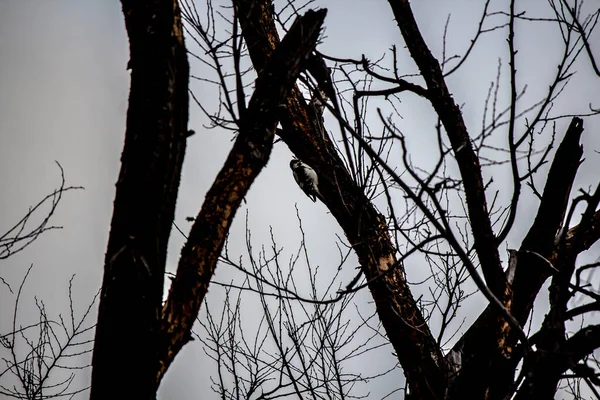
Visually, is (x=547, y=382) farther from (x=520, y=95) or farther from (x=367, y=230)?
(x=367, y=230)

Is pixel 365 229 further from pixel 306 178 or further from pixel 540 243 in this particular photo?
pixel 540 243

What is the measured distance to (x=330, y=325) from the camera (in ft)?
15.7

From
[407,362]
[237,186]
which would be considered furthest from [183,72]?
[407,362]

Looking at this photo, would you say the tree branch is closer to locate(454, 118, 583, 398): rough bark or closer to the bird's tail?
locate(454, 118, 583, 398): rough bark

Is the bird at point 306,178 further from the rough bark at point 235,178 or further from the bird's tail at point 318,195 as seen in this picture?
the rough bark at point 235,178

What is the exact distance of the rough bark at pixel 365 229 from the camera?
3.48 meters

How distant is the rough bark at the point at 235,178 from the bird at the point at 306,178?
159cm

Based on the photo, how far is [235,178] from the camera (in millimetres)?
2293

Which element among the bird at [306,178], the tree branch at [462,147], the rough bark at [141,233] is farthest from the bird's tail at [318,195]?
the rough bark at [141,233]

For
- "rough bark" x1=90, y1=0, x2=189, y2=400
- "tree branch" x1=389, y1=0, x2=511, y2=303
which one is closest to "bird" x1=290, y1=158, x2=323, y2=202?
Result: "tree branch" x1=389, y1=0, x2=511, y2=303

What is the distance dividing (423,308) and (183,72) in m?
3.12

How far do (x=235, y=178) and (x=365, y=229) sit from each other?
1.81 m

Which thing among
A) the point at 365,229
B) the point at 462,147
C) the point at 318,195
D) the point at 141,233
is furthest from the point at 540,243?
the point at 141,233

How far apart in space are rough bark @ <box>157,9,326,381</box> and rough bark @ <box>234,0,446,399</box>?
1172mm
